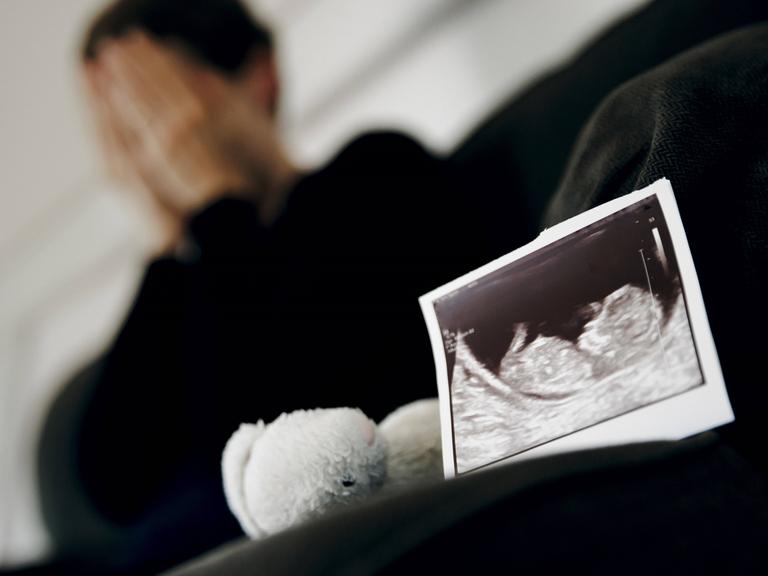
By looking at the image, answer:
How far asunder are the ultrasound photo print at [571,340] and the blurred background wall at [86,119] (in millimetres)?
625

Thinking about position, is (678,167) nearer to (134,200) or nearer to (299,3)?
(134,200)

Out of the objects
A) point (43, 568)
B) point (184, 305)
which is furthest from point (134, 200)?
point (43, 568)

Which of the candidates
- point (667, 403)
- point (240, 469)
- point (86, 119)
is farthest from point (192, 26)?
point (667, 403)

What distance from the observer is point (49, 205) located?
2.06 metres

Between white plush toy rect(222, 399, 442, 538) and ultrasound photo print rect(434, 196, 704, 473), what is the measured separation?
2.5 inches

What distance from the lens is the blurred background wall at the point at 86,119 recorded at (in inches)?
51.6

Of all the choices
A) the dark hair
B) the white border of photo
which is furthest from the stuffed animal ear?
the dark hair

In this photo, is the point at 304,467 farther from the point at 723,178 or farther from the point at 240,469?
the point at 723,178

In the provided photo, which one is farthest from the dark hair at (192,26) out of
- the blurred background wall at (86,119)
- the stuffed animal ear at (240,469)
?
the stuffed animal ear at (240,469)

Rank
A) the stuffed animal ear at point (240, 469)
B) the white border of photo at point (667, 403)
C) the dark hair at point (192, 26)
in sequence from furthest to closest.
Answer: the dark hair at point (192, 26) < the stuffed animal ear at point (240, 469) < the white border of photo at point (667, 403)

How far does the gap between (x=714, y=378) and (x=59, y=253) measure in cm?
208

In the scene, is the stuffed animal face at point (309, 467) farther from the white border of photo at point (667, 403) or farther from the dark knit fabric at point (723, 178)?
the dark knit fabric at point (723, 178)

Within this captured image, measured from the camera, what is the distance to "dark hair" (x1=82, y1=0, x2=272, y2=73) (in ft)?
3.67

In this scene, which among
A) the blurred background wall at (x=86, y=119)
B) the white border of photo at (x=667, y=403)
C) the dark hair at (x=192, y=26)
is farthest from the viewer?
the blurred background wall at (x=86, y=119)
